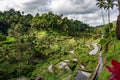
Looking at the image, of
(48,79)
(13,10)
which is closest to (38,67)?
(48,79)

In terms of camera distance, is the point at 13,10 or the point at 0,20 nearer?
the point at 0,20

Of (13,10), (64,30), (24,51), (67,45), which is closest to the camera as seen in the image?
(24,51)

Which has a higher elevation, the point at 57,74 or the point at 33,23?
the point at 33,23

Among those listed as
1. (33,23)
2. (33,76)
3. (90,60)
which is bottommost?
(33,76)

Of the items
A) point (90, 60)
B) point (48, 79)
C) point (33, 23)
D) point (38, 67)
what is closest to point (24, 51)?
point (38, 67)

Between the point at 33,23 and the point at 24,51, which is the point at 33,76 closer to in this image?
the point at 24,51

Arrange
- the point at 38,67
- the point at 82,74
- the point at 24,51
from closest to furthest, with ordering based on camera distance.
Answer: the point at 82,74, the point at 38,67, the point at 24,51

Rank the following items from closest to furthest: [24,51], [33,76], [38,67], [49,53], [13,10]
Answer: [33,76], [38,67], [24,51], [49,53], [13,10]

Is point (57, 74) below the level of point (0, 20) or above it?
below

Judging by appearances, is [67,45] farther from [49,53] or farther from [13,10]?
[13,10]
